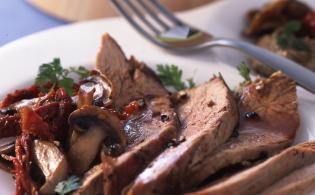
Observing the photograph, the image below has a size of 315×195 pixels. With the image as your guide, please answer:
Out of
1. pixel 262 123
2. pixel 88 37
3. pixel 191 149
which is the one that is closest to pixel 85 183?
pixel 191 149

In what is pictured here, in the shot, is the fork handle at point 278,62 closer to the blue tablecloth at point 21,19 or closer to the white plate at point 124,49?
the white plate at point 124,49

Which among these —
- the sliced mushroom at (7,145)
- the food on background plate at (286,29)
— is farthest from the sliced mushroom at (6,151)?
the food on background plate at (286,29)

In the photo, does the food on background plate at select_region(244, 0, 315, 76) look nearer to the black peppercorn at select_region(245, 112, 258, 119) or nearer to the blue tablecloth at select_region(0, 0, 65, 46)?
the black peppercorn at select_region(245, 112, 258, 119)

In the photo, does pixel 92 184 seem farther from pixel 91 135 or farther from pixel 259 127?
pixel 259 127

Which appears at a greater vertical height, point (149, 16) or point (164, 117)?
point (149, 16)

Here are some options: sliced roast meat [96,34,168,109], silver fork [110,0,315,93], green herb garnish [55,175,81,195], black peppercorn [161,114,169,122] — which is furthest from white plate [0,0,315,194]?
green herb garnish [55,175,81,195]

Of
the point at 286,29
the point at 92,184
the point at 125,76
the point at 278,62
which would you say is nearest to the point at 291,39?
the point at 286,29

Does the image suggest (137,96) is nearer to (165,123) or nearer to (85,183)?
(165,123)
